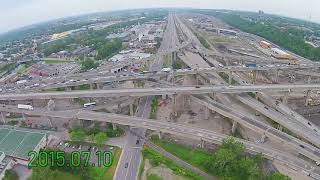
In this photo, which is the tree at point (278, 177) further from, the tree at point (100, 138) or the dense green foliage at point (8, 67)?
the dense green foliage at point (8, 67)

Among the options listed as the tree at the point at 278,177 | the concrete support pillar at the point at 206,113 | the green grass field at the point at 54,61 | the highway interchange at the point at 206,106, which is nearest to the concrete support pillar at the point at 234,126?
the highway interchange at the point at 206,106

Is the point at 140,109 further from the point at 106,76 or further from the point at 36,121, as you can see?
the point at 36,121

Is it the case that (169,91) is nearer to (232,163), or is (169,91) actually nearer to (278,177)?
(232,163)

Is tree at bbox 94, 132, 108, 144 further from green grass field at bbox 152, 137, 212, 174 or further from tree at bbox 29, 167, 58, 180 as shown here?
tree at bbox 29, 167, 58, 180

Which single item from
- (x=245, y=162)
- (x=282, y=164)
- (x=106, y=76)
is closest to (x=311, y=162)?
(x=282, y=164)

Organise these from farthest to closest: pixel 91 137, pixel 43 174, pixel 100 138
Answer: pixel 91 137 → pixel 100 138 → pixel 43 174

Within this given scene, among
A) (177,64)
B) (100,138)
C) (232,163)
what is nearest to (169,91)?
(100,138)

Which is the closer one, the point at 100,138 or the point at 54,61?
the point at 100,138

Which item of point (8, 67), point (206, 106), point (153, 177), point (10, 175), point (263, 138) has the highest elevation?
point (8, 67)
